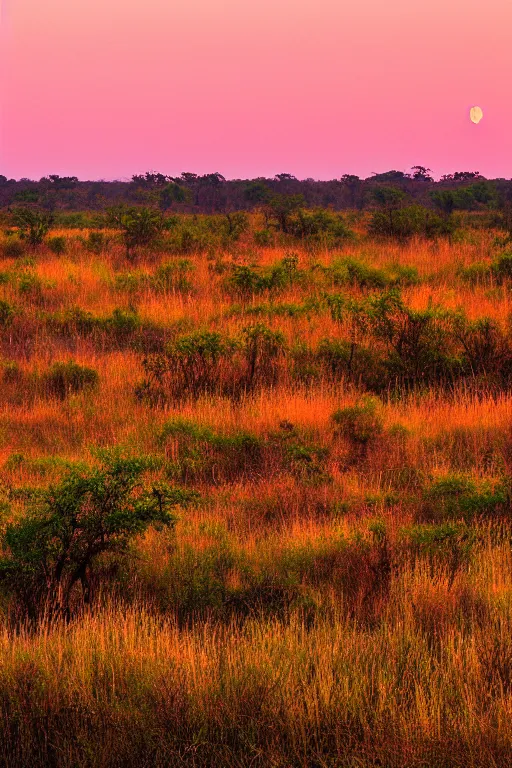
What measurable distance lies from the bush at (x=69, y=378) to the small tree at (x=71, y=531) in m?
4.54

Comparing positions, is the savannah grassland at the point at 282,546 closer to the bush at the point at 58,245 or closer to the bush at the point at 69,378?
the bush at the point at 69,378

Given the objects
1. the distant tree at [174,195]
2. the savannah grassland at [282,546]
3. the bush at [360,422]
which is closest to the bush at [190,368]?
the savannah grassland at [282,546]

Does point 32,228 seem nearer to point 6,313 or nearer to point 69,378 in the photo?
point 6,313

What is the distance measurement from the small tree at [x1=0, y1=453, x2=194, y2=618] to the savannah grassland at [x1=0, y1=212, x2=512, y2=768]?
17 centimetres

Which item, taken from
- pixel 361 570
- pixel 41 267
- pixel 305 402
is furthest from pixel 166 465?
pixel 41 267

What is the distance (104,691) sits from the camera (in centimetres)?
325

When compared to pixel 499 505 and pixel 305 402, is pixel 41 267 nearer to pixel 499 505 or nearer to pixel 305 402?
pixel 305 402

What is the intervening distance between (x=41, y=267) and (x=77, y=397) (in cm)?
870

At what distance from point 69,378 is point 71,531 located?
5.36 metres

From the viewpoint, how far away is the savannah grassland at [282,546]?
3084 mm

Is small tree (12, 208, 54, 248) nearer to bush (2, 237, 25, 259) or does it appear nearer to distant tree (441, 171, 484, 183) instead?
bush (2, 237, 25, 259)

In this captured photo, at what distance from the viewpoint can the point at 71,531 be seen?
4684mm

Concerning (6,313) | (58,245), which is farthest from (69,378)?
(58,245)

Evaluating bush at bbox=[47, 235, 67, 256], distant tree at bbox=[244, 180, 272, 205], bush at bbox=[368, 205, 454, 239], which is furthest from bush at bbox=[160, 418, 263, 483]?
distant tree at bbox=[244, 180, 272, 205]
